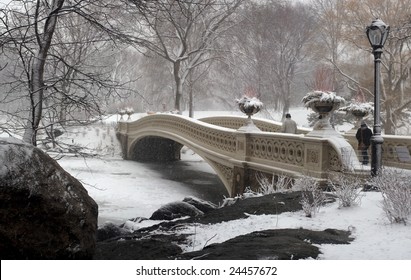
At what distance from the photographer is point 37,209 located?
3.37 m

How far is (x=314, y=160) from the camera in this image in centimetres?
885

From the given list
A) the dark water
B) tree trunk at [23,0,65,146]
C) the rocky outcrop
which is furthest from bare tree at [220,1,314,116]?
the rocky outcrop

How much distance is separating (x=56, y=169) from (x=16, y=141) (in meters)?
0.38

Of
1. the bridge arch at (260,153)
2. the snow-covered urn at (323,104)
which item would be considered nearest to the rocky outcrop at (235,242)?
the bridge arch at (260,153)

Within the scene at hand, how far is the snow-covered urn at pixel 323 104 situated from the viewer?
28.0ft

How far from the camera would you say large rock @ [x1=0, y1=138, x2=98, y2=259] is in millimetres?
3289

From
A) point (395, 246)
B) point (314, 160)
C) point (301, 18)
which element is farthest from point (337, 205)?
point (301, 18)

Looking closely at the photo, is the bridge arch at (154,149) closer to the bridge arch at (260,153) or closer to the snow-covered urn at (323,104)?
the bridge arch at (260,153)

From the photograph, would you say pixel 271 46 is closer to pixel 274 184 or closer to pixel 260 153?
pixel 260 153

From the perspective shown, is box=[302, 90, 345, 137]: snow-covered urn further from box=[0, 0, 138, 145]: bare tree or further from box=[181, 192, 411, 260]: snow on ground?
box=[0, 0, 138, 145]: bare tree

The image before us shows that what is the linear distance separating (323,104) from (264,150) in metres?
2.90

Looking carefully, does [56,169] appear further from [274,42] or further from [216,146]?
[274,42]

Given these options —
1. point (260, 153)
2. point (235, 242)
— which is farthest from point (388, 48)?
point (235, 242)
